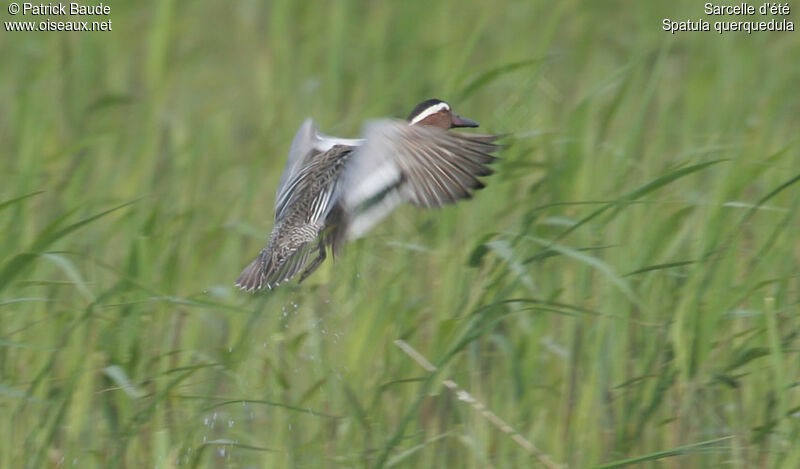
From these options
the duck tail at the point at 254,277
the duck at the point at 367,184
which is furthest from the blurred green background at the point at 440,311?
the duck at the point at 367,184

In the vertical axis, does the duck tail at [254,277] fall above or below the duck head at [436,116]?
below

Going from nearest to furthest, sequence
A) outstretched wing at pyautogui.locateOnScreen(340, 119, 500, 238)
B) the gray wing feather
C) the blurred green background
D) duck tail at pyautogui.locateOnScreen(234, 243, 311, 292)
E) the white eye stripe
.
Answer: outstretched wing at pyautogui.locateOnScreen(340, 119, 500, 238) → duck tail at pyautogui.locateOnScreen(234, 243, 311, 292) → the blurred green background → the white eye stripe → the gray wing feather

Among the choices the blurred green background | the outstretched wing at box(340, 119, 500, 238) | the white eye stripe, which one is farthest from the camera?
the white eye stripe

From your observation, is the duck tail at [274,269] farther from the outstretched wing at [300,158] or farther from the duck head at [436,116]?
the duck head at [436,116]

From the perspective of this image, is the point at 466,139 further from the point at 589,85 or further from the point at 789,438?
the point at 589,85

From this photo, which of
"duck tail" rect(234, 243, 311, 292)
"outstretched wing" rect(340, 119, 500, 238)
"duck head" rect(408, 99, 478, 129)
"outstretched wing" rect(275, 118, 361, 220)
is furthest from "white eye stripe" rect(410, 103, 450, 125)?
"duck tail" rect(234, 243, 311, 292)

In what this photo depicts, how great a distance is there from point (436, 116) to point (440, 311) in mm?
853

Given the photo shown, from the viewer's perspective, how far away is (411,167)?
3252 mm

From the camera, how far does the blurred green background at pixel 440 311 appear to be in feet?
11.8

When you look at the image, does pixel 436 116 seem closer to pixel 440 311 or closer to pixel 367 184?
pixel 367 184

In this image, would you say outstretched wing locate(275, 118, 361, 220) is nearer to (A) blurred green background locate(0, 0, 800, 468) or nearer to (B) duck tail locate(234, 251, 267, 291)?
(B) duck tail locate(234, 251, 267, 291)

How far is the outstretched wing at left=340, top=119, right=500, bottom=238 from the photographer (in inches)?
126

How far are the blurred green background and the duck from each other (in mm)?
178

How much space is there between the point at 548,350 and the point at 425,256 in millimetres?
698
